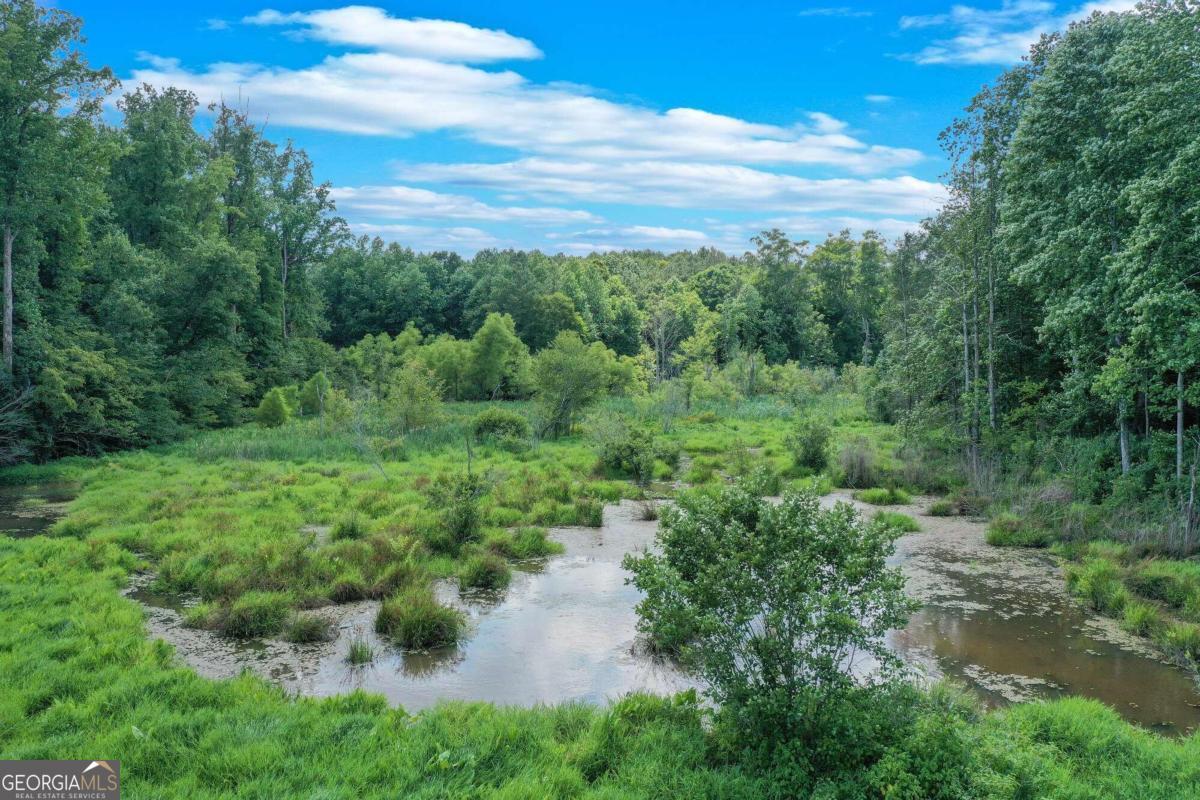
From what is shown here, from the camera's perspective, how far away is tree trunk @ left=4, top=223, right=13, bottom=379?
23703mm

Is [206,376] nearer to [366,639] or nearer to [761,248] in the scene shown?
[366,639]

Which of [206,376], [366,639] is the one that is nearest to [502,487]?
[366,639]

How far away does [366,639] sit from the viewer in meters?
10.5

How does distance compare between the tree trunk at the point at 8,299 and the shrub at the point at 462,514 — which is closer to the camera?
the shrub at the point at 462,514

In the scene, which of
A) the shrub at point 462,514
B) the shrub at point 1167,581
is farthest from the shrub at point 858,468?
the shrub at point 462,514

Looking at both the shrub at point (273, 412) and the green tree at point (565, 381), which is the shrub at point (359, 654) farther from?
the shrub at point (273, 412)

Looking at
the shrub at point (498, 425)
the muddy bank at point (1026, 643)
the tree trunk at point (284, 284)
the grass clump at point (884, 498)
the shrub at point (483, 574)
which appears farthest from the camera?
the tree trunk at point (284, 284)

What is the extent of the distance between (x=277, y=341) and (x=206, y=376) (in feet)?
40.3

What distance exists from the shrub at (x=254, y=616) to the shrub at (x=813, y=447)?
16.8m

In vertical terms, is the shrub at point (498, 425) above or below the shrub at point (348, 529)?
above

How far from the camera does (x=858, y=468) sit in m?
22.0

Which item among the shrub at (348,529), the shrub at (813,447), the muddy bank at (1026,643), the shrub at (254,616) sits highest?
the shrub at (813,447)

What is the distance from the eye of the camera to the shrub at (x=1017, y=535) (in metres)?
15.7

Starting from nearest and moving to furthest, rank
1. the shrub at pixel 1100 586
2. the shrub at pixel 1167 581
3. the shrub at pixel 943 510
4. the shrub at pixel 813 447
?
the shrub at pixel 1100 586 → the shrub at pixel 1167 581 → the shrub at pixel 943 510 → the shrub at pixel 813 447
